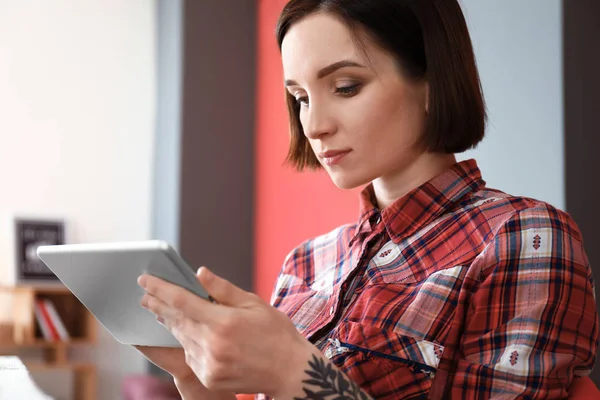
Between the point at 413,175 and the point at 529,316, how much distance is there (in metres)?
0.37

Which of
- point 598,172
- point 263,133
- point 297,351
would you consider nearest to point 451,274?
point 297,351

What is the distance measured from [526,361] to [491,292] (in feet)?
0.35

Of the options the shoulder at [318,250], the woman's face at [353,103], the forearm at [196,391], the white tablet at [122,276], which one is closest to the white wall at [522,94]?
the shoulder at [318,250]

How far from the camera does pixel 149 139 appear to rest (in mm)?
4734

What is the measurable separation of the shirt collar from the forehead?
0.24m

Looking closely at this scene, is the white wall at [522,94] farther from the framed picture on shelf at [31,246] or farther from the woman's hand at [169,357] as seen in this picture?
the framed picture on shelf at [31,246]

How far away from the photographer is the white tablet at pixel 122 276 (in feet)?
2.62

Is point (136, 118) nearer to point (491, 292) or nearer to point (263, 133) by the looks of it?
point (263, 133)

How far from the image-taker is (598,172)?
6.29 ft

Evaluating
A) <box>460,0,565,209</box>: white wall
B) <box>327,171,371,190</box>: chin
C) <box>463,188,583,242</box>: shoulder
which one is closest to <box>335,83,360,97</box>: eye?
<box>327,171,371,190</box>: chin

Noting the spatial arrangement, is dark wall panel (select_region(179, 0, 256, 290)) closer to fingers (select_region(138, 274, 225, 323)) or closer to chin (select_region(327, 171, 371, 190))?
chin (select_region(327, 171, 371, 190))

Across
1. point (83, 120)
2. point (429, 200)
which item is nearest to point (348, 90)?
point (429, 200)

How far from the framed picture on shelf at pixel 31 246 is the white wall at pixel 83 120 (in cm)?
14

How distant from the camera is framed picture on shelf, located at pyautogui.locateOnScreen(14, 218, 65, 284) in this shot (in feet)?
13.6
